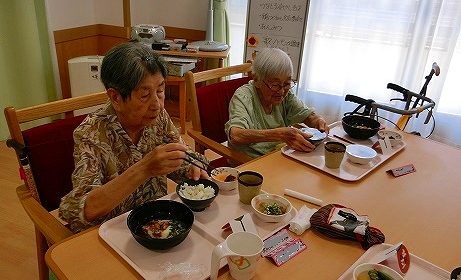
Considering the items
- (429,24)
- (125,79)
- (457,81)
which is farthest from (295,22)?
(125,79)

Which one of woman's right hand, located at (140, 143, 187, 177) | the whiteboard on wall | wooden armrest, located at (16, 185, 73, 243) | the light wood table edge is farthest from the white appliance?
the light wood table edge

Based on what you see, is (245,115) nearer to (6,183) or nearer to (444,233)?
(444,233)

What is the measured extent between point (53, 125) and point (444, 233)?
131 cm

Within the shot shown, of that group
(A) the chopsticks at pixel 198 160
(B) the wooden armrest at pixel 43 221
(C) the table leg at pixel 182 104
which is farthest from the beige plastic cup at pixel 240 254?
(C) the table leg at pixel 182 104

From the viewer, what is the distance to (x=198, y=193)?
120 centimetres

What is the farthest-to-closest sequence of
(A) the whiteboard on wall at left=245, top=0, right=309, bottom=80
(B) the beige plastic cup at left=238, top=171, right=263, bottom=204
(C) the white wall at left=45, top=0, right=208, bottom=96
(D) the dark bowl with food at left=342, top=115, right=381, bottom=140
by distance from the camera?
(C) the white wall at left=45, top=0, right=208, bottom=96, (A) the whiteboard on wall at left=245, top=0, right=309, bottom=80, (D) the dark bowl with food at left=342, top=115, right=381, bottom=140, (B) the beige plastic cup at left=238, top=171, right=263, bottom=204

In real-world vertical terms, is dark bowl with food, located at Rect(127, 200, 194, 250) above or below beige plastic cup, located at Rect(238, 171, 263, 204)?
below

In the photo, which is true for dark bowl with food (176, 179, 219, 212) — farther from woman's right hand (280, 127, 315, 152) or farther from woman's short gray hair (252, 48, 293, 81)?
woman's short gray hair (252, 48, 293, 81)

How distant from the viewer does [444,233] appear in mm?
1180

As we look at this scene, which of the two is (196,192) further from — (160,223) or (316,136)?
(316,136)

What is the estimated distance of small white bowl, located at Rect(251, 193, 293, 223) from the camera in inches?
44.3

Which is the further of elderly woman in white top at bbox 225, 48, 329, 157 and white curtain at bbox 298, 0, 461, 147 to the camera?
white curtain at bbox 298, 0, 461, 147

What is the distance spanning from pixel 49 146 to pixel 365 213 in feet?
3.50

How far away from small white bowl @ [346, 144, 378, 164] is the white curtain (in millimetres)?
1889
